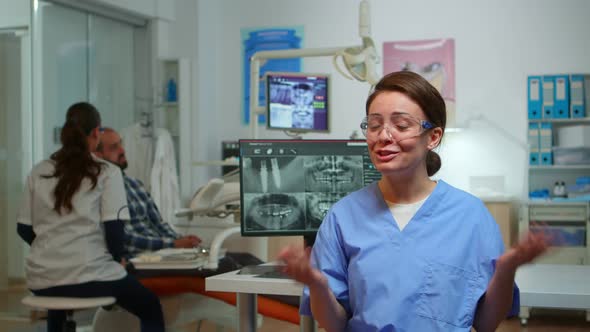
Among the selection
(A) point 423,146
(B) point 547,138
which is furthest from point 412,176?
(B) point 547,138

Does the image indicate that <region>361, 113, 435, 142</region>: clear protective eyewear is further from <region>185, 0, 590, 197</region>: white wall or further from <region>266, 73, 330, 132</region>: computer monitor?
<region>185, 0, 590, 197</region>: white wall

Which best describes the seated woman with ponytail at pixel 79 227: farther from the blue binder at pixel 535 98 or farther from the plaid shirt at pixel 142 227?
the blue binder at pixel 535 98

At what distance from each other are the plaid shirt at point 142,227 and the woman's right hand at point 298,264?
1802 mm

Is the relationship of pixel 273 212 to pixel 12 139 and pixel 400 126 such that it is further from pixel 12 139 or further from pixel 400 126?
pixel 12 139

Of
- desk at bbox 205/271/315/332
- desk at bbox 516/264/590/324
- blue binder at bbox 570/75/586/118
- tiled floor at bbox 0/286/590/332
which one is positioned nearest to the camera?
desk at bbox 516/264/590/324

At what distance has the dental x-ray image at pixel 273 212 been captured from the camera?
6.98 ft

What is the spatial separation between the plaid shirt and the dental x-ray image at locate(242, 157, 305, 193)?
986mm

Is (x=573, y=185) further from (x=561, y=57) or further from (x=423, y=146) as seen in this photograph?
(x=423, y=146)

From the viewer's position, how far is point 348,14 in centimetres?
580

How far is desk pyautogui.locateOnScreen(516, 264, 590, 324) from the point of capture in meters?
1.63

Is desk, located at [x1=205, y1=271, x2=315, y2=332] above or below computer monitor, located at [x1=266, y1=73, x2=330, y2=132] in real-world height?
below

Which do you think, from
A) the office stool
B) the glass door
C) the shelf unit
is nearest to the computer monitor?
the office stool

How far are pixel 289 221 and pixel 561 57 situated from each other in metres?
3.78

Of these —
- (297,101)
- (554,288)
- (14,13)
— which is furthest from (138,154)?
(554,288)
